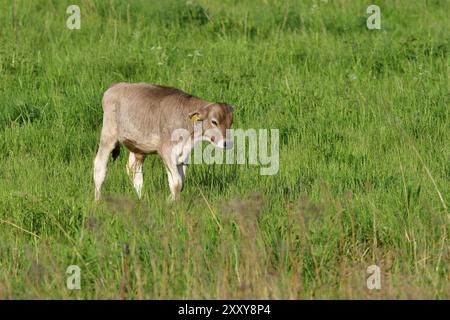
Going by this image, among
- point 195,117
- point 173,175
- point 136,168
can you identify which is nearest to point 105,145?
point 136,168

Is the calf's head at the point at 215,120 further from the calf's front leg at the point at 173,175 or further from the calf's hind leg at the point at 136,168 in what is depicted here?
the calf's hind leg at the point at 136,168

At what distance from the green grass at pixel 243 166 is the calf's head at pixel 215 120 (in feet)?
1.69

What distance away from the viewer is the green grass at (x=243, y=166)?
773cm

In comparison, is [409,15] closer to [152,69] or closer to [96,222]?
[152,69]

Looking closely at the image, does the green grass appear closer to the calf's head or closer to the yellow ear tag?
the calf's head

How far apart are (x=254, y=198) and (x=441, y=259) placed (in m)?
1.44

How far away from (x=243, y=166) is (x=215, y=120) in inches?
47.0

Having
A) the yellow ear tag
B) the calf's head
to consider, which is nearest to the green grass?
the calf's head

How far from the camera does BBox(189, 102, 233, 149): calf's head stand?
31.6 ft

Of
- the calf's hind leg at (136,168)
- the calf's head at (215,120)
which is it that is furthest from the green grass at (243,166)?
the calf's head at (215,120)

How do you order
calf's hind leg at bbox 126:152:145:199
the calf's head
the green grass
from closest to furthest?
the green grass
the calf's head
calf's hind leg at bbox 126:152:145:199

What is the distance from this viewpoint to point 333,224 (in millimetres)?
8500

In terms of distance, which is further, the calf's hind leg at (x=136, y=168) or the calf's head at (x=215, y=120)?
the calf's hind leg at (x=136, y=168)

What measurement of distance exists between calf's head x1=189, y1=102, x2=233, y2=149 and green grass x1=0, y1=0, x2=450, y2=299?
0.51 metres
